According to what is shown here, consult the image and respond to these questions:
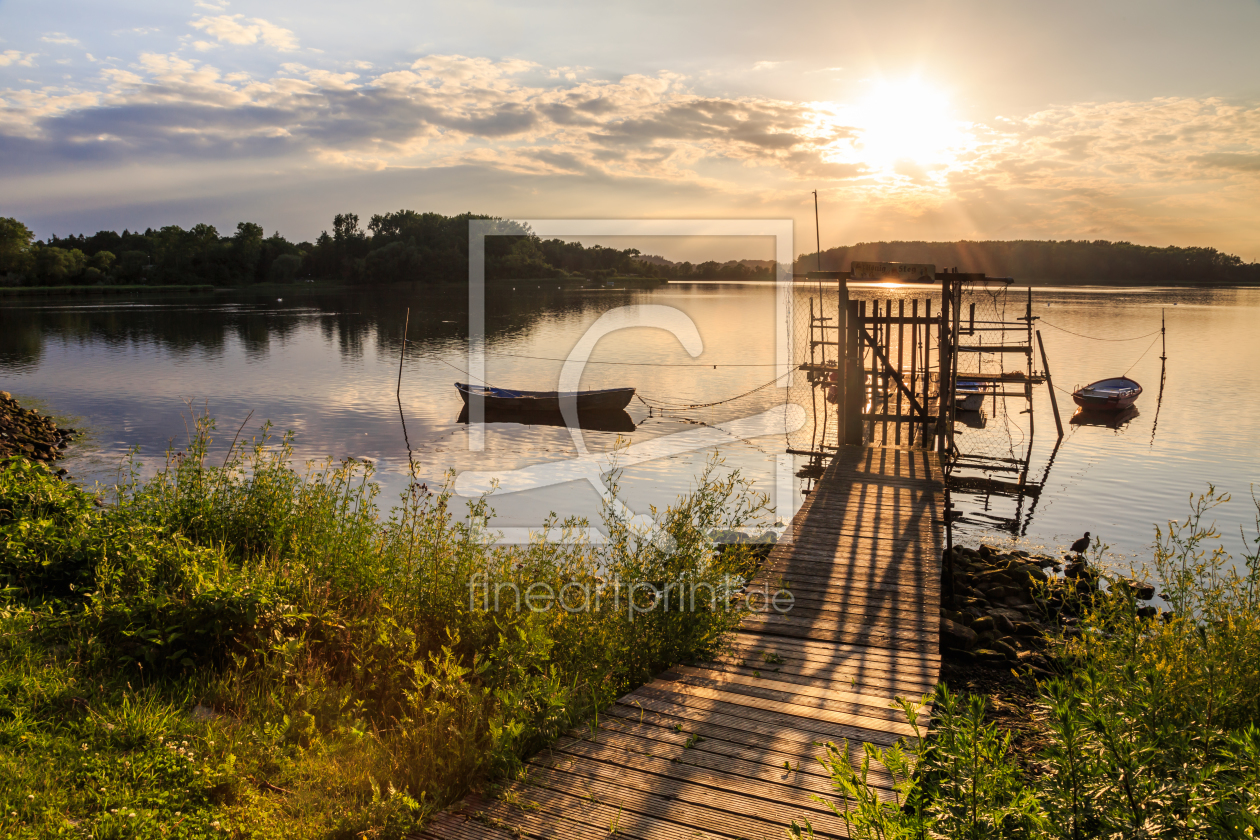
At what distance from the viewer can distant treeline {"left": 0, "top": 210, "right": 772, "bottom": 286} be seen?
373 feet

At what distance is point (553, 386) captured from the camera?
41594mm

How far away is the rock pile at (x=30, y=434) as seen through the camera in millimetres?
19625

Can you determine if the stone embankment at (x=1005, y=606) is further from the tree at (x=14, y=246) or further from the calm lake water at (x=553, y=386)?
the tree at (x=14, y=246)

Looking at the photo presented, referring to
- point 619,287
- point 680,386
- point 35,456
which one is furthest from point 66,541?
point 619,287

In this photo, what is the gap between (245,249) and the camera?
420ft

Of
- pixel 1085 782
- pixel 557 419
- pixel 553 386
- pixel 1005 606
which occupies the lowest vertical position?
pixel 1005 606

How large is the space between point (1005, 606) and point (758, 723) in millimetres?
7074

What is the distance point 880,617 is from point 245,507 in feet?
20.3

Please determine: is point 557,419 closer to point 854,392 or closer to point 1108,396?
point 854,392

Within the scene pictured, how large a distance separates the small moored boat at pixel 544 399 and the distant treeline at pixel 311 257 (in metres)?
81.1

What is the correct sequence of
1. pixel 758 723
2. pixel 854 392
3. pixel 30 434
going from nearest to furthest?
pixel 758 723 < pixel 854 392 < pixel 30 434

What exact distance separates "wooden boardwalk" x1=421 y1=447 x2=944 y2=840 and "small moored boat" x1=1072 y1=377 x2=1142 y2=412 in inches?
997
